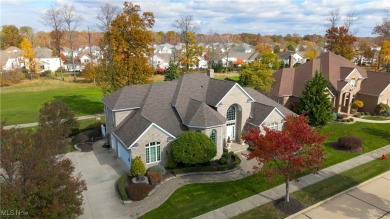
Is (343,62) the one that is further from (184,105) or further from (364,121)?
(184,105)

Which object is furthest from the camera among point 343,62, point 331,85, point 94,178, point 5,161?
point 343,62

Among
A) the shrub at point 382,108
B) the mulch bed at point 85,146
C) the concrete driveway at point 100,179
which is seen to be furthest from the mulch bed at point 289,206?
the shrub at point 382,108

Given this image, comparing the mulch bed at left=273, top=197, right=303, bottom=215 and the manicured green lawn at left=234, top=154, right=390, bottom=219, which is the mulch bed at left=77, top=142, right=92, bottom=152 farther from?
the mulch bed at left=273, top=197, right=303, bottom=215

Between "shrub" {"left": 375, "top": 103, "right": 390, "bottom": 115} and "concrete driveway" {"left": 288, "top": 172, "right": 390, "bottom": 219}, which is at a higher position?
"shrub" {"left": 375, "top": 103, "right": 390, "bottom": 115}

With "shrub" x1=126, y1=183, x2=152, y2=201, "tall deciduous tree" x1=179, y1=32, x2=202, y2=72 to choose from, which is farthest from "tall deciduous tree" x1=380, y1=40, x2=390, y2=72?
"shrub" x1=126, y1=183, x2=152, y2=201

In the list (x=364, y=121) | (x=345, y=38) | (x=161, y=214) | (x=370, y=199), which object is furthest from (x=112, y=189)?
(x=345, y=38)
